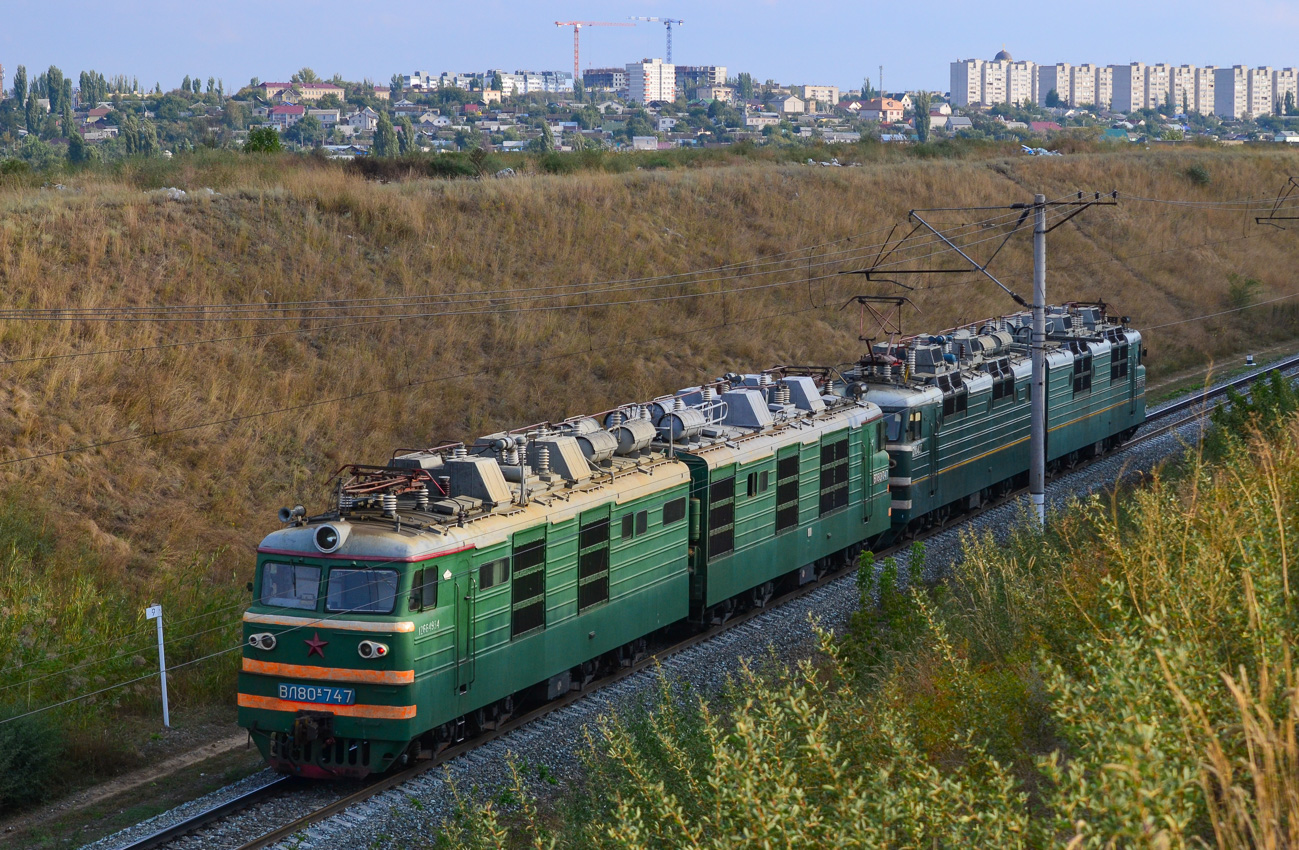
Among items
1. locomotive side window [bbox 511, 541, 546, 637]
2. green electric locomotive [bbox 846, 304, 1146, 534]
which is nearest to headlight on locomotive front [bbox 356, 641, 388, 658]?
locomotive side window [bbox 511, 541, 546, 637]

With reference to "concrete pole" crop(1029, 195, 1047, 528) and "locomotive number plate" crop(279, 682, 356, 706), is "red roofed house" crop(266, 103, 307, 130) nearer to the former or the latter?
"concrete pole" crop(1029, 195, 1047, 528)

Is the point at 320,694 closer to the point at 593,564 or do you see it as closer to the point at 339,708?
the point at 339,708

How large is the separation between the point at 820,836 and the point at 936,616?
26.8 ft

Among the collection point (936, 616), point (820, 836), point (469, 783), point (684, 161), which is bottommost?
point (469, 783)

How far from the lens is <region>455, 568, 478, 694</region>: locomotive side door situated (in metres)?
13.8

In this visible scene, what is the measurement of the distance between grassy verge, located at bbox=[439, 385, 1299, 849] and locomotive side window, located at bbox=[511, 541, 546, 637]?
200 cm

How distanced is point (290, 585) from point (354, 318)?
1978 centimetres

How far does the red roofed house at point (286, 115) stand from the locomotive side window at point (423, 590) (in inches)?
5657

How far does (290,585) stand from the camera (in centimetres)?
1350

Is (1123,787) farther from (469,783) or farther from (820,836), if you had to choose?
(469,783)

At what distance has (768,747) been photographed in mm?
7254

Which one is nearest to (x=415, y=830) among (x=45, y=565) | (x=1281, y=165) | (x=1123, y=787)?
(x=1123, y=787)

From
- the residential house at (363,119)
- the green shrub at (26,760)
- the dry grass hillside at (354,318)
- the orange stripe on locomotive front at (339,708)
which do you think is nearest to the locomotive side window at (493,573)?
the orange stripe on locomotive front at (339,708)

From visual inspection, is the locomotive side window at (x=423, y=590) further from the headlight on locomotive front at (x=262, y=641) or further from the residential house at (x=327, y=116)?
the residential house at (x=327, y=116)
